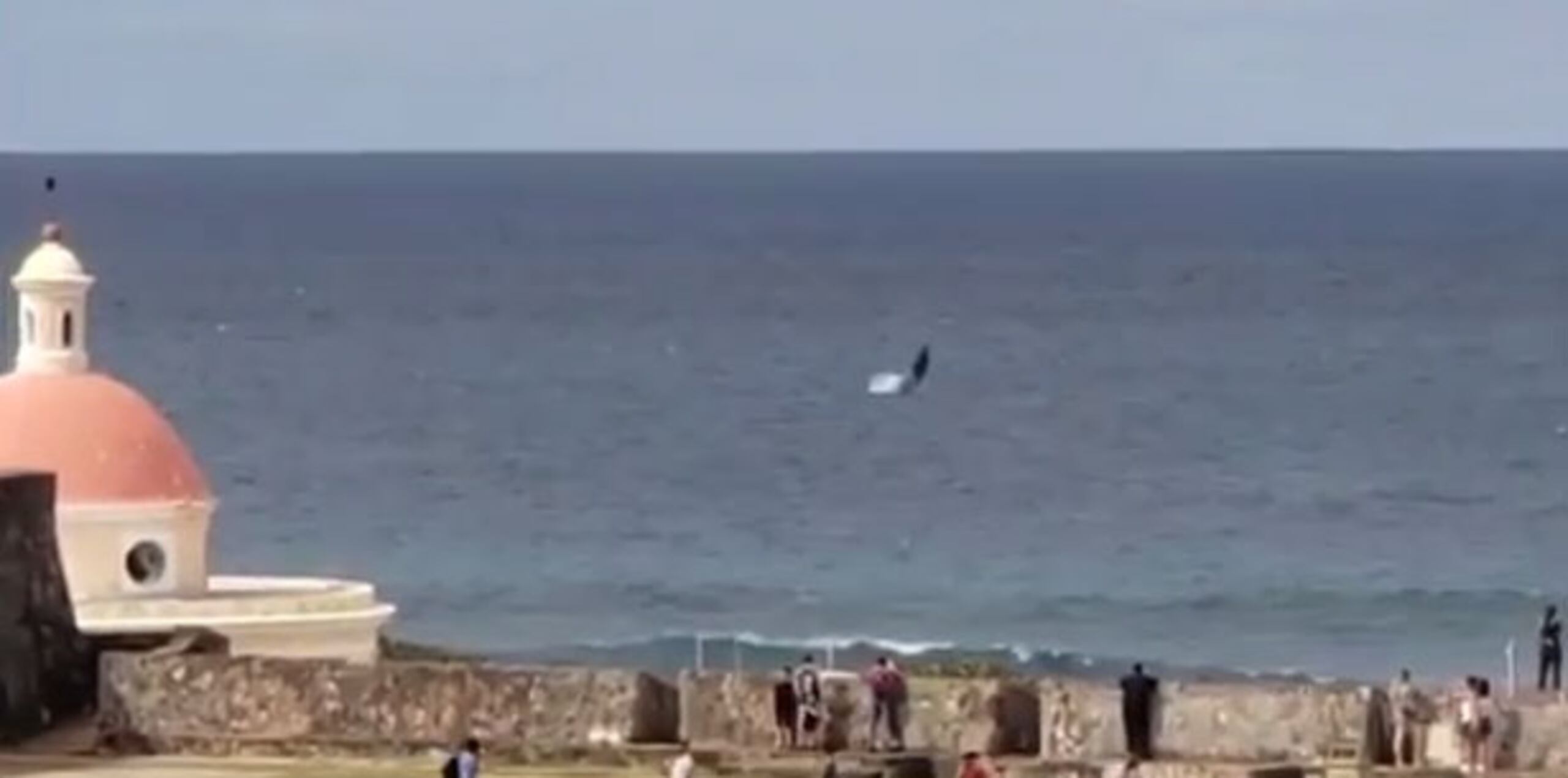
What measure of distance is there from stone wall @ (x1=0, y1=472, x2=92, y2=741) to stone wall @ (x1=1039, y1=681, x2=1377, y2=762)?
23.5ft

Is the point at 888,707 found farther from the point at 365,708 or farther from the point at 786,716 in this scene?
the point at 365,708

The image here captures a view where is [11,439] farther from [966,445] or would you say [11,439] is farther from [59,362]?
[966,445]

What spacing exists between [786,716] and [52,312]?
355 inches

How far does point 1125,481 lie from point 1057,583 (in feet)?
61.5

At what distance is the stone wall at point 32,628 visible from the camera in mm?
40375

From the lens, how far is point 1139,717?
3853 cm

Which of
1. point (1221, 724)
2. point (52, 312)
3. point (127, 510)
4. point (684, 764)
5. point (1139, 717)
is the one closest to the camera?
point (684, 764)

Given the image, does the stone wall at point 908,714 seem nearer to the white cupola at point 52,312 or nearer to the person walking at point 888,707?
the person walking at point 888,707

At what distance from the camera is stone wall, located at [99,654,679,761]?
3956 cm

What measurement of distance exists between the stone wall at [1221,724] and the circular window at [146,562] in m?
8.67

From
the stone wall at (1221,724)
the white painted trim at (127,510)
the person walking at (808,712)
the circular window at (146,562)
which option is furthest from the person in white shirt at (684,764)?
the circular window at (146,562)

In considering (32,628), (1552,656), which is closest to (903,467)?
(1552,656)

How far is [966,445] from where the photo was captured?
11875 cm

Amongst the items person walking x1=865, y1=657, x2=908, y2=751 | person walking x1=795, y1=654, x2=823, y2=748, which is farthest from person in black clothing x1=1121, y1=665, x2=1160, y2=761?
person walking x1=795, y1=654, x2=823, y2=748
